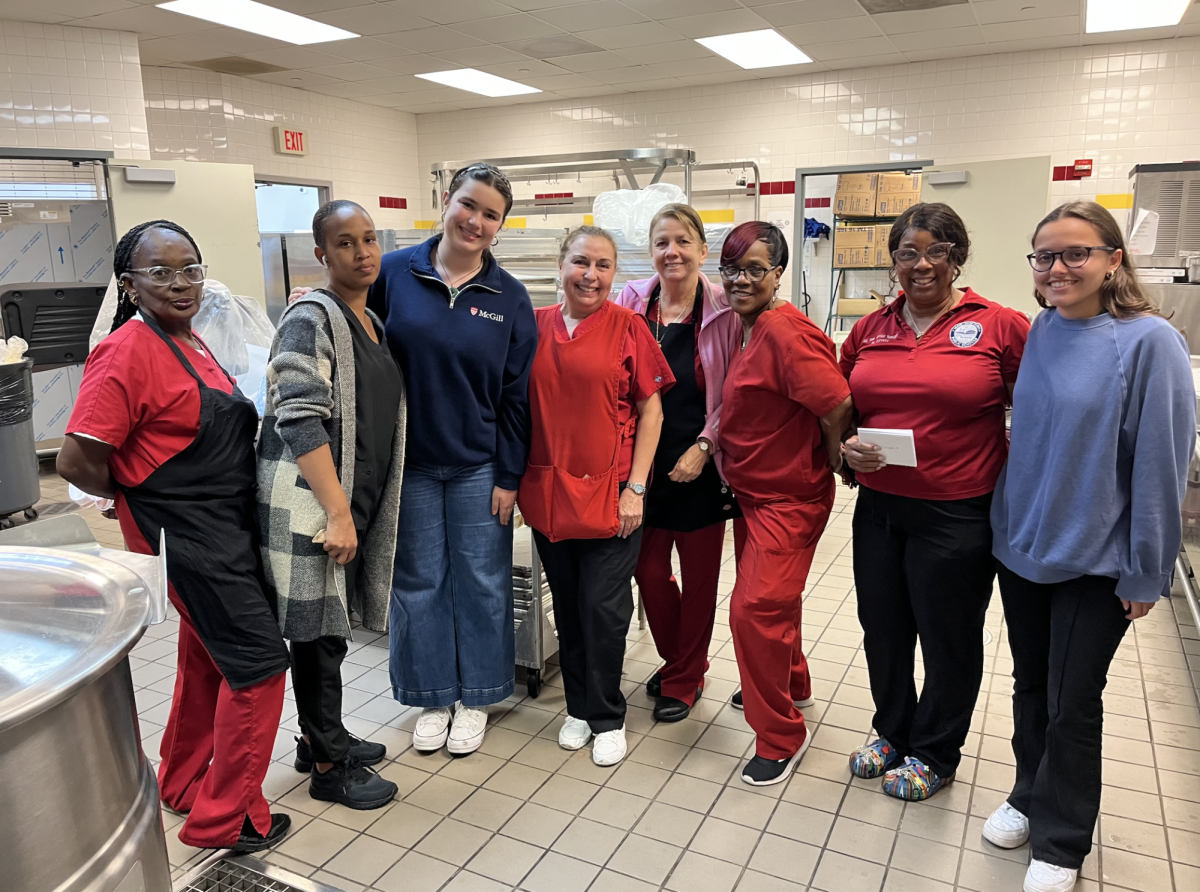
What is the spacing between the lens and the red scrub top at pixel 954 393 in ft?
6.56

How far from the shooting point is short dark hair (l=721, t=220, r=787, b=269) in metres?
2.27

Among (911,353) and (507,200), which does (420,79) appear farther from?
(911,353)

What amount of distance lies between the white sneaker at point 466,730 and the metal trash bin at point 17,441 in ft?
11.6

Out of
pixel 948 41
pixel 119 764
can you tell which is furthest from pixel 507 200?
pixel 948 41

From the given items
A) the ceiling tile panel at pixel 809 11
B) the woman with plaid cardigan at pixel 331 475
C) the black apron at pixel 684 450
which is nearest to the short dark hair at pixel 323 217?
the woman with plaid cardigan at pixel 331 475

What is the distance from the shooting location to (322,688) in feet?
7.35

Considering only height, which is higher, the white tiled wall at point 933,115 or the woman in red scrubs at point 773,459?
the white tiled wall at point 933,115

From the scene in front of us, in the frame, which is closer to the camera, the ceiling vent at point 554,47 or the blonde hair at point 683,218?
the blonde hair at point 683,218

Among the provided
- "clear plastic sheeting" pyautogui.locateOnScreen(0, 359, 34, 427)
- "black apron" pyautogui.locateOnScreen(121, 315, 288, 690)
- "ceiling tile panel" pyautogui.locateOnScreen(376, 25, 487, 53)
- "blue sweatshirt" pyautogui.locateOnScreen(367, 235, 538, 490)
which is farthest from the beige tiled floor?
"ceiling tile panel" pyautogui.locateOnScreen(376, 25, 487, 53)

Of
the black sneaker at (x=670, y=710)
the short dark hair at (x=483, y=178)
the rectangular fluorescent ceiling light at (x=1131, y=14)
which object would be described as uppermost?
the rectangular fluorescent ceiling light at (x=1131, y=14)

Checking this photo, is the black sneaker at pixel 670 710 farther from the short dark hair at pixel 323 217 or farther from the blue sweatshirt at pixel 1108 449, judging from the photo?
the short dark hair at pixel 323 217

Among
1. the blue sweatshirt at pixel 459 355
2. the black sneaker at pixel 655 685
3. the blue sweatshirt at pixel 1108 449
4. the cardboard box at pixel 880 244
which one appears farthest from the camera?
the cardboard box at pixel 880 244

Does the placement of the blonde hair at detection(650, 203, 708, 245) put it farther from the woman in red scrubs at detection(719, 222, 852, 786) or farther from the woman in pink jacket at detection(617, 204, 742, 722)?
the woman in red scrubs at detection(719, 222, 852, 786)

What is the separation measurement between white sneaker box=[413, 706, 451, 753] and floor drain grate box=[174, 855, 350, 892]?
1.89 feet
